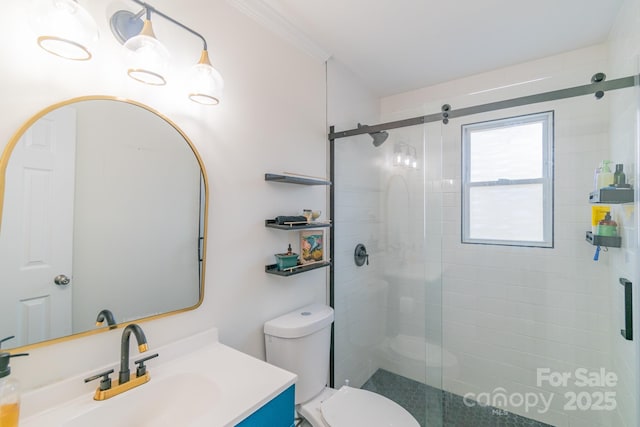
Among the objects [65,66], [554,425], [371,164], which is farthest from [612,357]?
[65,66]

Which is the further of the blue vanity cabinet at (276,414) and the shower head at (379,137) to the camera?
the shower head at (379,137)

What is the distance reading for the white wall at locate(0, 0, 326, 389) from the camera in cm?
84

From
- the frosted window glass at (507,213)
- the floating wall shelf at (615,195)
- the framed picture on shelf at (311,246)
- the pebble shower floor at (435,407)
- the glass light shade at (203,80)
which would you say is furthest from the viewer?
the frosted window glass at (507,213)

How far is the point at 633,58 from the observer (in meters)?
1.39

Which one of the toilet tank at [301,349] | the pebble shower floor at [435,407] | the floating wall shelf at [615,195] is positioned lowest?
the pebble shower floor at [435,407]

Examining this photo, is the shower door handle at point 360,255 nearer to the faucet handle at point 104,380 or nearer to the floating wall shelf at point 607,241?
the floating wall shelf at point 607,241

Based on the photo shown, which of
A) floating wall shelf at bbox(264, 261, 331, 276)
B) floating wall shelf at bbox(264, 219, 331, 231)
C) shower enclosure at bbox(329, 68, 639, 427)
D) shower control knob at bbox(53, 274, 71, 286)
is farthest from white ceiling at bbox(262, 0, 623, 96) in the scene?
shower control knob at bbox(53, 274, 71, 286)

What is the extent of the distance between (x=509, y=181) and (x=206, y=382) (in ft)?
7.52

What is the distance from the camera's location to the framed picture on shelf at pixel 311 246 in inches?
68.2

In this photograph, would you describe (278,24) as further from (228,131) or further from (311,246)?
(311,246)

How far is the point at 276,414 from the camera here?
0.95 meters

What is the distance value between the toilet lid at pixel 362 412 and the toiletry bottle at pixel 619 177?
1.53 m

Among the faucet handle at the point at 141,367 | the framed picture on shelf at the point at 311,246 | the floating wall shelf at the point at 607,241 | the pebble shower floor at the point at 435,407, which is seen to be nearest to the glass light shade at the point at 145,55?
the faucet handle at the point at 141,367

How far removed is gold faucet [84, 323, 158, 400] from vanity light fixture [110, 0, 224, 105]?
2.75 ft
